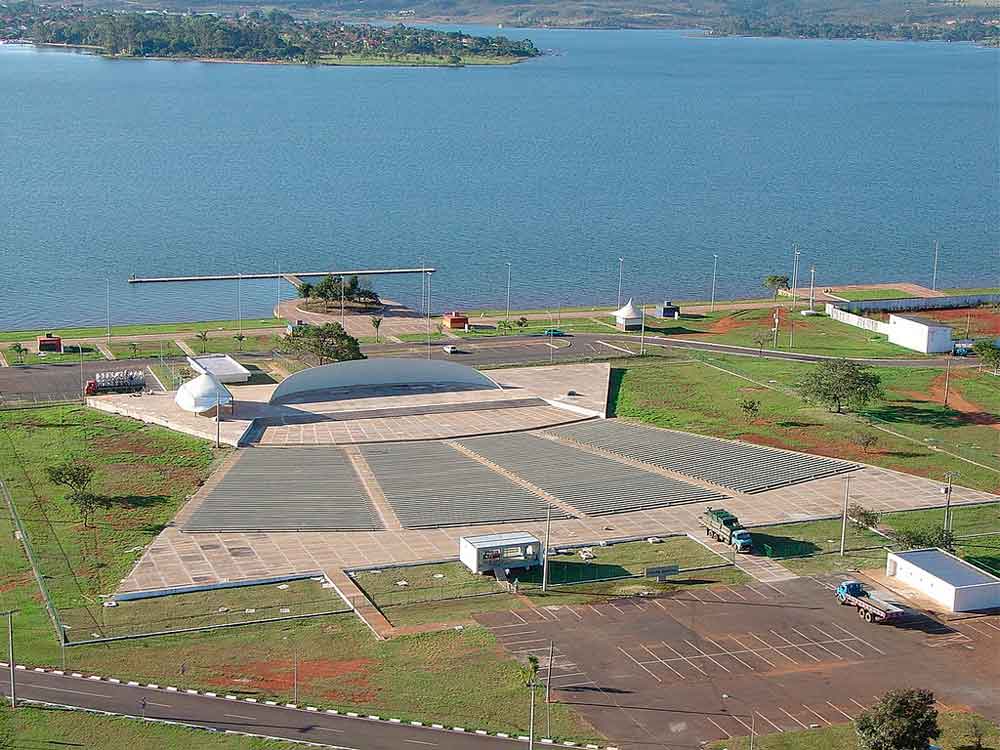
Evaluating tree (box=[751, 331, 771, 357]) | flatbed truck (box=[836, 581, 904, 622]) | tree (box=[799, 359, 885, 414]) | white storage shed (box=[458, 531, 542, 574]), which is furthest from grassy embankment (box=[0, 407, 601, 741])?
tree (box=[751, 331, 771, 357])

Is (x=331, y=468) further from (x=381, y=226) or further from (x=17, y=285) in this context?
(x=381, y=226)

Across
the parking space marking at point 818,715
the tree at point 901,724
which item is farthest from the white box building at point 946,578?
the tree at point 901,724

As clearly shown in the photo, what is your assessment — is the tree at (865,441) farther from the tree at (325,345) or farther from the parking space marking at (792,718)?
the parking space marking at (792,718)

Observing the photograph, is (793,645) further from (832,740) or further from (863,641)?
(832,740)

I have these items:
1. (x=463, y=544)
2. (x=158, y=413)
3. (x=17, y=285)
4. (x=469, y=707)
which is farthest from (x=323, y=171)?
(x=469, y=707)

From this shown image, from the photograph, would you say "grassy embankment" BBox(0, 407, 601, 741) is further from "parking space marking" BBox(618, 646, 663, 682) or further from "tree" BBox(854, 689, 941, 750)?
"tree" BBox(854, 689, 941, 750)
